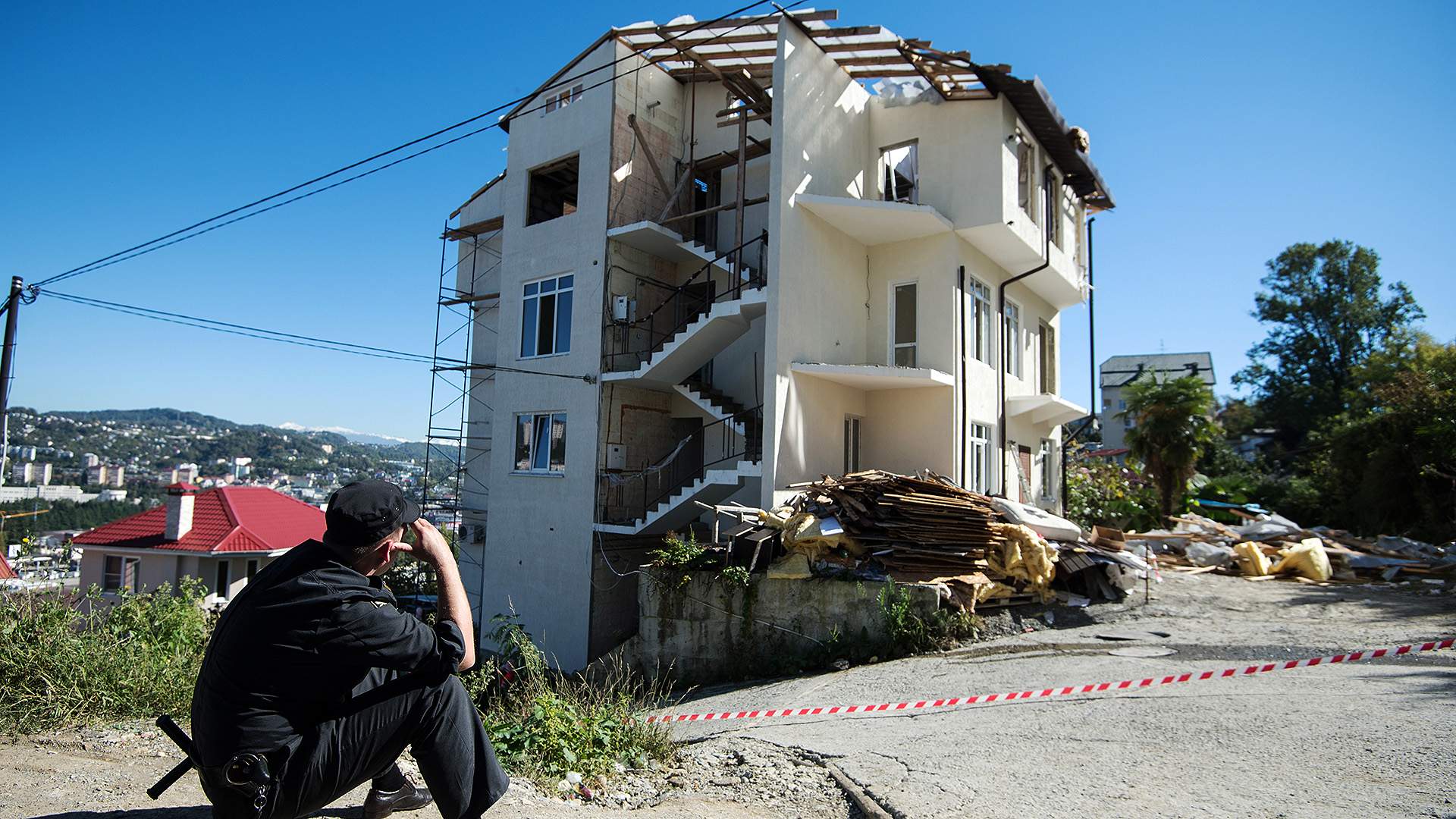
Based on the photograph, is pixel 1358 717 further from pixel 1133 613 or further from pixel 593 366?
pixel 593 366

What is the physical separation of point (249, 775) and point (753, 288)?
44.7ft

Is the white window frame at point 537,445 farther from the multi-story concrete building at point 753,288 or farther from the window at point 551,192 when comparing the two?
the window at point 551,192

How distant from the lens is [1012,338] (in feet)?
62.2

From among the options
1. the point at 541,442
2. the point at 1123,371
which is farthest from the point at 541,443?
the point at 1123,371

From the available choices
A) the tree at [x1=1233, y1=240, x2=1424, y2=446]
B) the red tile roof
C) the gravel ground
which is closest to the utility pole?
the red tile roof

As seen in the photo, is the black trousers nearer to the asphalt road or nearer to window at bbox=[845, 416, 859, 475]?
the asphalt road

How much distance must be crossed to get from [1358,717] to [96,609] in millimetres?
10507

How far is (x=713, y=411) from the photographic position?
16750 mm

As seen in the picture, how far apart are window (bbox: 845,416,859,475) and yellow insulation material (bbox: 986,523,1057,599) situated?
4.58 m

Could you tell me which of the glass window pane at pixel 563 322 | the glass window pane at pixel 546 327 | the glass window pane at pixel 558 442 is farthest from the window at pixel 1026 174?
the glass window pane at pixel 558 442

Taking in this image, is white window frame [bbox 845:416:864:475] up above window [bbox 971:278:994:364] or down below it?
below

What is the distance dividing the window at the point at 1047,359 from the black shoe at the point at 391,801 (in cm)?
2029

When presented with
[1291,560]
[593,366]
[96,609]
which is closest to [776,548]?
[593,366]

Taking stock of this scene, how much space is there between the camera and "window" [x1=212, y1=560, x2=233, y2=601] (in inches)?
971
